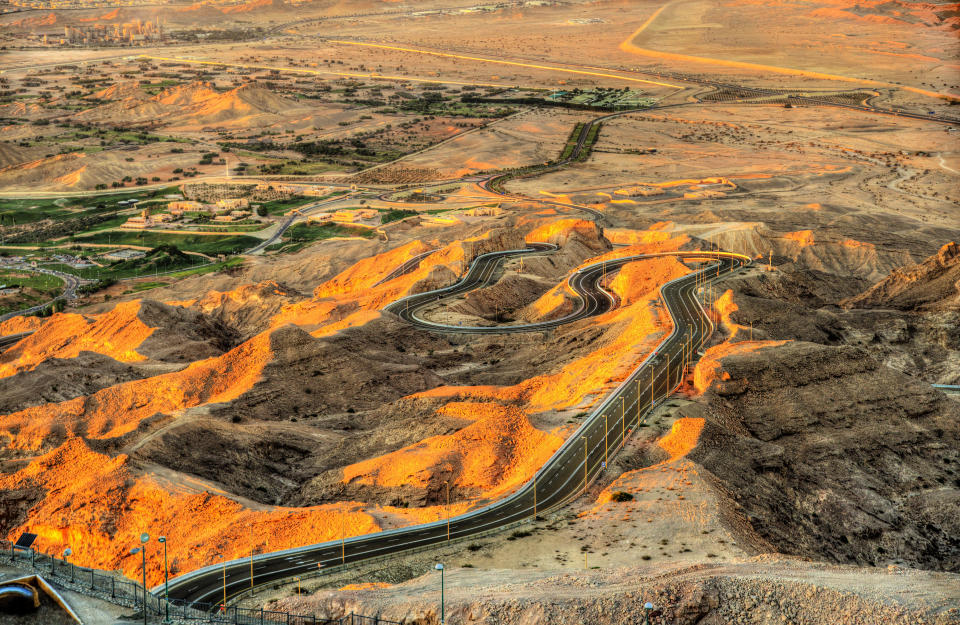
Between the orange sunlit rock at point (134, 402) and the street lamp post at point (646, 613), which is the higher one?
the street lamp post at point (646, 613)

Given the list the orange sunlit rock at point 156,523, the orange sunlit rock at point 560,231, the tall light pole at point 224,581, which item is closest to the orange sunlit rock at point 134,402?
the orange sunlit rock at point 156,523

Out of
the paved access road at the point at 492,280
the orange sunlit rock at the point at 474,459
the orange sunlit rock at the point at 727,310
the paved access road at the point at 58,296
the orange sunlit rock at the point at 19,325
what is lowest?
the paved access road at the point at 58,296

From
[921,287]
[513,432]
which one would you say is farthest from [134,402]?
[921,287]

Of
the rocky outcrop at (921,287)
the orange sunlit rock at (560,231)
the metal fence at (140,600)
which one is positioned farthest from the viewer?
the orange sunlit rock at (560,231)

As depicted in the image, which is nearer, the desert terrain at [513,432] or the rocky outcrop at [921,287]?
the desert terrain at [513,432]

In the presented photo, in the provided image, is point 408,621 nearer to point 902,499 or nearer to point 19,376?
point 902,499

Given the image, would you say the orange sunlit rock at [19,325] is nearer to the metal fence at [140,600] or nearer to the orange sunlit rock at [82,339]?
the orange sunlit rock at [82,339]

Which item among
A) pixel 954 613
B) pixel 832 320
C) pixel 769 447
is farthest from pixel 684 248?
pixel 954 613
